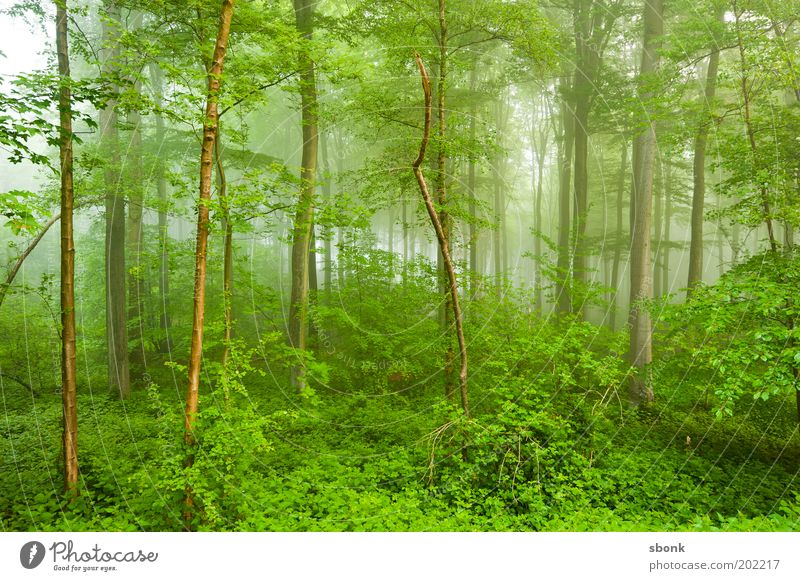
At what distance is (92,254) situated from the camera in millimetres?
11680

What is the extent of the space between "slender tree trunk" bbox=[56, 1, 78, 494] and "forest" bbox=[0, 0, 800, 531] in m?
Answer: 0.03

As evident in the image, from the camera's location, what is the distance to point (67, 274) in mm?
5078

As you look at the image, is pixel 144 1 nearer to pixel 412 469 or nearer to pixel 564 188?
pixel 412 469

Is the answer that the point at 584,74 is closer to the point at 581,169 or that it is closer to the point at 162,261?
the point at 581,169

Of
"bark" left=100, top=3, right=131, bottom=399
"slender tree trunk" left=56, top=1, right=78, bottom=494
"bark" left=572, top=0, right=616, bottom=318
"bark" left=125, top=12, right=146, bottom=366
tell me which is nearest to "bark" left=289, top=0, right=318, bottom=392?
"slender tree trunk" left=56, top=1, right=78, bottom=494

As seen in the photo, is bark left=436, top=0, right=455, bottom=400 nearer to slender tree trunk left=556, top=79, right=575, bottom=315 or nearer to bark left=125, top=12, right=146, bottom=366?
slender tree trunk left=556, top=79, right=575, bottom=315

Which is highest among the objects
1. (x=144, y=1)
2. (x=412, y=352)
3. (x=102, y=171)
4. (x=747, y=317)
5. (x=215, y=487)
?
(x=144, y=1)

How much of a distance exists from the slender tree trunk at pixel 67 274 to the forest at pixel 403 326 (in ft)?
0.11

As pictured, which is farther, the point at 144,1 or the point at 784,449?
the point at 784,449

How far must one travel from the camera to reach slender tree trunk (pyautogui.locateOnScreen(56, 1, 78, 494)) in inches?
195

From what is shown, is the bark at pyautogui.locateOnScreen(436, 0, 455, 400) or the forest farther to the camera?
the bark at pyautogui.locateOnScreen(436, 0, 455, 400)

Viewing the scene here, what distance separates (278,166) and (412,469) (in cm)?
476

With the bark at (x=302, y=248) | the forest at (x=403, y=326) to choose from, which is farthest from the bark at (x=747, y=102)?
the bark at (x=302, y=248)
